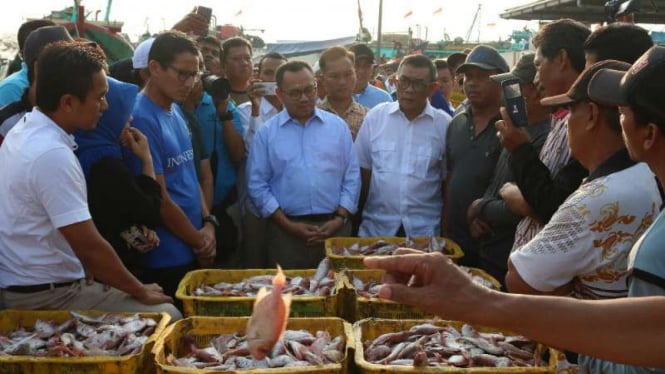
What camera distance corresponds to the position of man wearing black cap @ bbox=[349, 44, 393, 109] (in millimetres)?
7504

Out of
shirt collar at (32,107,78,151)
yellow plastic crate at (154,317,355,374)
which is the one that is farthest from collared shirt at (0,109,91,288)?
yellow plastic crate at (154,317,355,374)

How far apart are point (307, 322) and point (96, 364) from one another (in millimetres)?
1071

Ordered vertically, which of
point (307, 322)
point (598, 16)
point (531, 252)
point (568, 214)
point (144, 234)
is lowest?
point (307, 322)

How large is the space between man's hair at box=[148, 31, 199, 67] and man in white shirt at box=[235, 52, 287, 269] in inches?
62.0

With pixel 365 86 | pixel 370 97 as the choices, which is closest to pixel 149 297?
pixel 370 97

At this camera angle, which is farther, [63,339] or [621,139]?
[63,339]

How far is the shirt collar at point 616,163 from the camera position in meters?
2.31

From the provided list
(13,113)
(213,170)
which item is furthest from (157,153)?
(213,170)

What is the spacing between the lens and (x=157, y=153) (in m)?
4.02

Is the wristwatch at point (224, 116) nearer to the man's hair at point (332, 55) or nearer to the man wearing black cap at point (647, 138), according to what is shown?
the man's hair at point (332, 55)

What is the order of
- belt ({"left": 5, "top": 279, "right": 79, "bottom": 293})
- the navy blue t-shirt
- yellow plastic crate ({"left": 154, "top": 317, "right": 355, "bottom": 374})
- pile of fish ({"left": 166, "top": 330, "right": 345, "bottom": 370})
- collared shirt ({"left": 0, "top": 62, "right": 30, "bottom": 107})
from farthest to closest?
1. collared shirt ({"left": 0, "top": 62, "right": 30, "bottom": 107})
2. the navy blue t-shirt
3. belt ({"left": 5, "top": 279, "right": 79, "bottom": 293})
4. yellow plastic crate ({"left": 154, "top": 317, "right": 355, "bottom": 374})
5. pile of fish ({"left": 166, "top": 330, "right": 345, "bottom": 370})

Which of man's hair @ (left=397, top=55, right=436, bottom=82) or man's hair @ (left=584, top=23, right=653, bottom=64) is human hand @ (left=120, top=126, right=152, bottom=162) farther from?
man's hair @ (left=584, top=23, right=653, bottom=64)

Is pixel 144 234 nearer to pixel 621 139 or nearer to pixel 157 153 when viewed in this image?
pixel 157 153

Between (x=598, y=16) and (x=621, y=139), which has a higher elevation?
(x=598, y=16)
